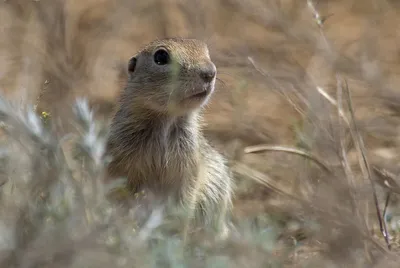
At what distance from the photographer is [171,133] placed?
4543 mm

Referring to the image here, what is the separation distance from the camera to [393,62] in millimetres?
7227

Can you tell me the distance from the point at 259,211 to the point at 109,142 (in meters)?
1.03

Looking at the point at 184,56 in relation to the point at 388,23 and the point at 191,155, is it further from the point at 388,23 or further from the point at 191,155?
the point at 388,23

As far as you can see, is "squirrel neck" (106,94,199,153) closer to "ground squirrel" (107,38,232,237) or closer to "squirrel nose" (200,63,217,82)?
"ground squirrel" (107,38,232,237)

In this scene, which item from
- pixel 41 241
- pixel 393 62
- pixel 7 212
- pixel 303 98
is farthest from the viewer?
pixel 393 62

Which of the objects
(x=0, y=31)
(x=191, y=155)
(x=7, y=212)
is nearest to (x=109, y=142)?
(x=191, y=155)

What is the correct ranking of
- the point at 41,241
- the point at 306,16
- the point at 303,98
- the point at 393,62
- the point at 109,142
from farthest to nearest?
the point at 393,62 → the point at 306,16 → the point at 109,142 → the point at 303,98 → the point at 41,241

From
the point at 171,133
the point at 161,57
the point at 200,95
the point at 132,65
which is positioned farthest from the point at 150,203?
the point at 132,65

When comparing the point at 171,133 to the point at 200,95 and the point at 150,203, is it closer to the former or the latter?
the point at 200,95

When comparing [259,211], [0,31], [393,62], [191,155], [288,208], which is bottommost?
[393,62]

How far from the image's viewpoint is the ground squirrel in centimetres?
420

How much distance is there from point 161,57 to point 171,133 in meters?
0.42

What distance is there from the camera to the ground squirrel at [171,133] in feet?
13.8

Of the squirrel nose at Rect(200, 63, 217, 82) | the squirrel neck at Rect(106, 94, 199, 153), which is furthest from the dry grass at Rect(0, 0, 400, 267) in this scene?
the squirrel neck at Rect(106, 94, 199, 153)
